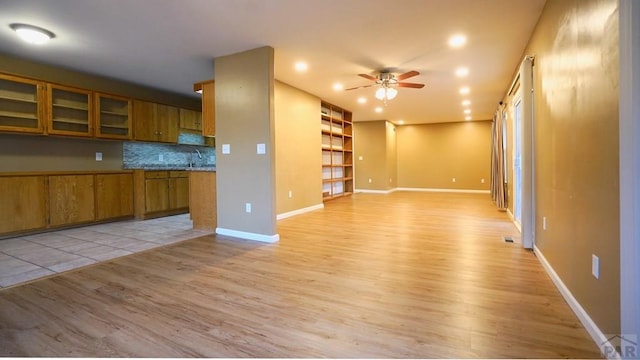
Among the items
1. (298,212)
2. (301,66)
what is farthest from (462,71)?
(298,212)

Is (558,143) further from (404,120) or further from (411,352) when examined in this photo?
(404,120)

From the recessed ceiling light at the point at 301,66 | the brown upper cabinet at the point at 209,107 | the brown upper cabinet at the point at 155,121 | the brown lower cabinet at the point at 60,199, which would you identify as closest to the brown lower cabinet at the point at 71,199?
the brown lower cabinet at the point at 60,199

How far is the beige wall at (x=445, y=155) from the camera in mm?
10398

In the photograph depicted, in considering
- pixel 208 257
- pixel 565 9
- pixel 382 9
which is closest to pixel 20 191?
pixel 208 257

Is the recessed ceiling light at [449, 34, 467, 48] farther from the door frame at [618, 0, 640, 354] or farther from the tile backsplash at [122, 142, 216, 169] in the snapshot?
the tile backsplash at [122, 142, 216, 169]

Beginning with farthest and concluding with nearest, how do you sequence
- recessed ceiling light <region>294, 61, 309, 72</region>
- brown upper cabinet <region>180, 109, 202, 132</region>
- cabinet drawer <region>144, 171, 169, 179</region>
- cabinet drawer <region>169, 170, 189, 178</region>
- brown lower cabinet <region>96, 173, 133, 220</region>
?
brown upper cabinet <region>180, 109, 202, 132</region>, cabinet drawer <region>169, 170, 189, 178</region>, cabinet drawer <region>144, 171, 169, 179</region>, brown lower cabinet <region>96, 173, 133, 220</region>, recessed ceiling light <region>294, 61, 309, 72</region>

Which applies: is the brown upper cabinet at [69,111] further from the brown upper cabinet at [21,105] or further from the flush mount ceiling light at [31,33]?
the flush mount ceiling light at [31,33]

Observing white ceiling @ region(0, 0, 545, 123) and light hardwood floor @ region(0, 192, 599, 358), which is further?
white ceiling @ region(0, 0, 545, 123)

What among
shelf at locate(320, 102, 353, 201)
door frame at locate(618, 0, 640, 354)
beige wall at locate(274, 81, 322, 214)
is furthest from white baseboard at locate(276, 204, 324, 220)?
door frame at locate(618, 0, 640, 354)

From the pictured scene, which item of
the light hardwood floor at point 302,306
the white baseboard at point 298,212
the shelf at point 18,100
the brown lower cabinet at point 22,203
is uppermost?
the shelf at point 18,100

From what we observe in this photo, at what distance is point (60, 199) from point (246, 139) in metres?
3.15

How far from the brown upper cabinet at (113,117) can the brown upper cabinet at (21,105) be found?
0.76m

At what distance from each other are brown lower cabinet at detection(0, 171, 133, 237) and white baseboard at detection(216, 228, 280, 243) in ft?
7.71

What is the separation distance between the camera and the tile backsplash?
590cm
